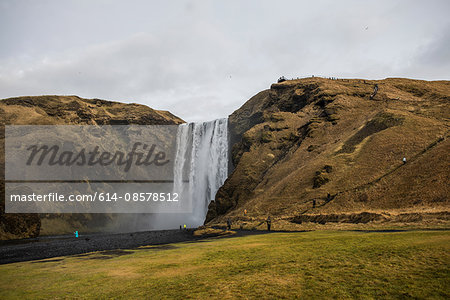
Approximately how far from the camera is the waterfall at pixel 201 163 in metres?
69.1

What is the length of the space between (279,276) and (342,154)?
35356 mm

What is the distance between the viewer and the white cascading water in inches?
2724

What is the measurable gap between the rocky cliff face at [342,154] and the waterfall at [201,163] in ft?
34.1

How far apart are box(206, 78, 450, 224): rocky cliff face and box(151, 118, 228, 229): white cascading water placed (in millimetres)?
10599

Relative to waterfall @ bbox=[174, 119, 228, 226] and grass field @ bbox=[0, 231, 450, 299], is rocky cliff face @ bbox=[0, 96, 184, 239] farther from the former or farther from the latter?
grass field @ bbox=[0, 231, 450, 299]

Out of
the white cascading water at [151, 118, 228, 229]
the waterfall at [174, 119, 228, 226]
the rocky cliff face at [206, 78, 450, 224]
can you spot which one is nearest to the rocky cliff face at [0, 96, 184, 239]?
the white cascading water at [151, 118, 228, 229]

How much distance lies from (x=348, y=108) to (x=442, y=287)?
53.1 metres

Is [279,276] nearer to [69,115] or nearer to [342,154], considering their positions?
[342,154]

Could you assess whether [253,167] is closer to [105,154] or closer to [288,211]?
[288,211]

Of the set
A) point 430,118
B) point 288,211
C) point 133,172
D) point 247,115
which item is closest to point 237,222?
point 288,211
